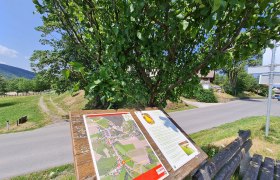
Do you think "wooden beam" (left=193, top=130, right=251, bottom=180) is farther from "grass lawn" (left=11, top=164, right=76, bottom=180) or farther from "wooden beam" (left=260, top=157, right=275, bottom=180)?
"grass lawn" (left=11, top=164, right=76, bottom=180)

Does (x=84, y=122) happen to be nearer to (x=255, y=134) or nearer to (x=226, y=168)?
(x=226, y=168)

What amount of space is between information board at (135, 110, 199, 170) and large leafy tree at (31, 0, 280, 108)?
1.18ft

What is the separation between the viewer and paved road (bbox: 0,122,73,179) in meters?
6.99

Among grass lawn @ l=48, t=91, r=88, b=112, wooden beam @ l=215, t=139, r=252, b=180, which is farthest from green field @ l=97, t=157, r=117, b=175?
grass lawn @ l=48, t=91, r=88, b=112

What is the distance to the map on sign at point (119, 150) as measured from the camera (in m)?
1.56

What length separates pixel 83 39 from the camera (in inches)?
133

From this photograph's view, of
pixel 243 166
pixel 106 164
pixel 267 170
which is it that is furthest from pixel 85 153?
pixel 267 170

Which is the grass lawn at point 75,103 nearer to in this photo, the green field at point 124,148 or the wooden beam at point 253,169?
the wooden beam at point 253,169

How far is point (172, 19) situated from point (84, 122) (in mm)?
1593

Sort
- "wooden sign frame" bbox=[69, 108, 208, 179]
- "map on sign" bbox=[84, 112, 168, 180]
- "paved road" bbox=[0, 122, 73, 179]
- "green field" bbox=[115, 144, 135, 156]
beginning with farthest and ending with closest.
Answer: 1. "paved road" bbox=[0, 122, 73, 179]
2. "green field" bbox=[115, 144, 135, 156]
3. "map on sign" bbox=[84, 112, 168, 180]
4. "wooden sign frame" bbox=[69, 108, 208, 179]

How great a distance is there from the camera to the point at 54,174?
235 inches

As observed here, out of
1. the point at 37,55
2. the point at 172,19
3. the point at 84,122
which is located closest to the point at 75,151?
the point at 84,122

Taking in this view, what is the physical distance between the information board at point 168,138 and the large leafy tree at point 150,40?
0.36 metres

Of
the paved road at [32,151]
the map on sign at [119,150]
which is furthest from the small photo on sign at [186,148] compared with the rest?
the paved road at [32,151]
